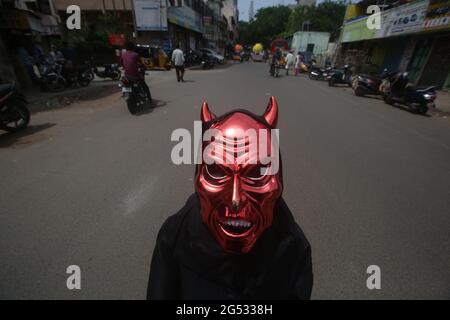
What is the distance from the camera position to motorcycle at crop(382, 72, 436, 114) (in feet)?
26.6

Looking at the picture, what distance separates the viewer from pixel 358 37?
2000 centimetres

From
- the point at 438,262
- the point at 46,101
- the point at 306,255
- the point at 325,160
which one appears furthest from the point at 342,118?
the point at 46,101

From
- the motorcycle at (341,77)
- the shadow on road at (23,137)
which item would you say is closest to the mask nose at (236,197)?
the shadow on road at (23,137)

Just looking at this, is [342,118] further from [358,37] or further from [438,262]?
[358,37]

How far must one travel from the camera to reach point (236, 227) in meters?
0.97

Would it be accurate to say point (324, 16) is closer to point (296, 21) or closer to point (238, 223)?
point (296, 21)

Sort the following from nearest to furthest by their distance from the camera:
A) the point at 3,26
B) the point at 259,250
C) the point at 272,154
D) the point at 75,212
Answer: the point at 272,154
the point at 259,250
the point at 75,212
the point at 3,26

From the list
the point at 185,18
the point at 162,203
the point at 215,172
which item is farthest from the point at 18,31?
the point at 185,18

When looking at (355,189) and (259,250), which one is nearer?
(259,250)

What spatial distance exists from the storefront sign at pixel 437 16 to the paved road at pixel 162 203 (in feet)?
29.0

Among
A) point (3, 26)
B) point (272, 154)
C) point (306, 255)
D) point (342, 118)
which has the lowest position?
point (342, 118)

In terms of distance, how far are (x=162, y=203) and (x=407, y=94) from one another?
31.5 ft

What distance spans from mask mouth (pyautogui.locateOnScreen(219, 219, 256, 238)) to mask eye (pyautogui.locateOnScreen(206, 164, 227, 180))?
189 mm

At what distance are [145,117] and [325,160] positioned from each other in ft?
15.8
